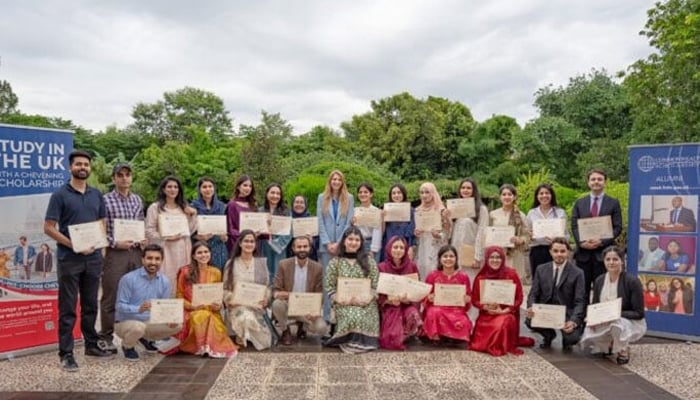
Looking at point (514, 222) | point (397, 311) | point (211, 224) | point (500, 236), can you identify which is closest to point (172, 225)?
point (211, 224)

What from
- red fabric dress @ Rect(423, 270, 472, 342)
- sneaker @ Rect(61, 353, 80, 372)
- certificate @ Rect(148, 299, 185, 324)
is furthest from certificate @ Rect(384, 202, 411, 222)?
sneaker @ Rect(61, 353, 80, 372)

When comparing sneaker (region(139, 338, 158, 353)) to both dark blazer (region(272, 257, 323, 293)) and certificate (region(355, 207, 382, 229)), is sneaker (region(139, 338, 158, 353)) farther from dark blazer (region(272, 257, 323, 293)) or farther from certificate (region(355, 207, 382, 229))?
certificate (region(355, 207, 382, 229))

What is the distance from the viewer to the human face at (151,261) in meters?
5.55

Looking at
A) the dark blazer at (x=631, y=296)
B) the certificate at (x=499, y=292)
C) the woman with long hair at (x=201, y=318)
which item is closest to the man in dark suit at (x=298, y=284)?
the woman with long hair at (x=201, y=318)

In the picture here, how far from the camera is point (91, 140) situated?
130 feet

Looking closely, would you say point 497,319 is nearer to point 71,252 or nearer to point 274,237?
point 274,237

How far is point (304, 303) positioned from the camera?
5941mm

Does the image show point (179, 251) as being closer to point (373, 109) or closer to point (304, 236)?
point (304, 236)

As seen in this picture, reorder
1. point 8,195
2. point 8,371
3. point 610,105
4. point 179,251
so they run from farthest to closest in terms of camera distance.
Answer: point 610,105, point 179,251, point 8,195, point 8,371

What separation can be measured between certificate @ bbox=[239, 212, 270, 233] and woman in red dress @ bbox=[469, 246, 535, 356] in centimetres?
257

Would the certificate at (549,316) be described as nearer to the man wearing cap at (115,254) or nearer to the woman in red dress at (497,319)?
the woman in red dress at (497,319)

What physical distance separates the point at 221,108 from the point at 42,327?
4717 cm

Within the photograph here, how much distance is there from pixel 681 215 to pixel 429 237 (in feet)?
9.69

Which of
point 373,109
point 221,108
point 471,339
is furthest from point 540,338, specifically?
point 221,108
